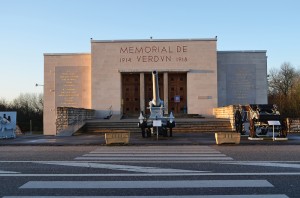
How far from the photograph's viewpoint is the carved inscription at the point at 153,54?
47.7 meters

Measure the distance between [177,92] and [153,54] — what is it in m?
5.44

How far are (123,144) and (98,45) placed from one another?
28348 millimetres

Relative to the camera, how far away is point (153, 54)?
157 feet

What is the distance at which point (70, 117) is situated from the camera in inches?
1313

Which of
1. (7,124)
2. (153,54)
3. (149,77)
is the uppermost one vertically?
(153,54)

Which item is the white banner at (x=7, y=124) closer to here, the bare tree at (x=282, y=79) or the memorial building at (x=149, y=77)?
the memorial building at (x=149, y=77)

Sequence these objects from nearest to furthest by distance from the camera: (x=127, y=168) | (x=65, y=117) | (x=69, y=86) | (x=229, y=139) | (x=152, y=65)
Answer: (x=127, y=168)
(x=229, y=139)
(x=65, y=117)
(x=152, y=65)
(x=69, y=86)

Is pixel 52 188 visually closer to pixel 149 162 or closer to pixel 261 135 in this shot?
pixel 149 162

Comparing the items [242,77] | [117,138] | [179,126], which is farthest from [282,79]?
[117,138]

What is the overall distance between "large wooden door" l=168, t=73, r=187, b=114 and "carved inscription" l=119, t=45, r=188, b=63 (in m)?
2.55

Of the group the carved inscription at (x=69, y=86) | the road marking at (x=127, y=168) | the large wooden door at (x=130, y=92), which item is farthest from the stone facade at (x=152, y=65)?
the road marking at (x=127, y=168)

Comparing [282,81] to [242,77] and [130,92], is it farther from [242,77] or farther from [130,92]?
[130,92]

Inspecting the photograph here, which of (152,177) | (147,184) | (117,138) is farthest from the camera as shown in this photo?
(117,138)

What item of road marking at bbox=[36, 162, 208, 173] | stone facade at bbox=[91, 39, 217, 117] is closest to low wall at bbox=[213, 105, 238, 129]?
stone facade at bbox=[91, 39, 217, 117]
